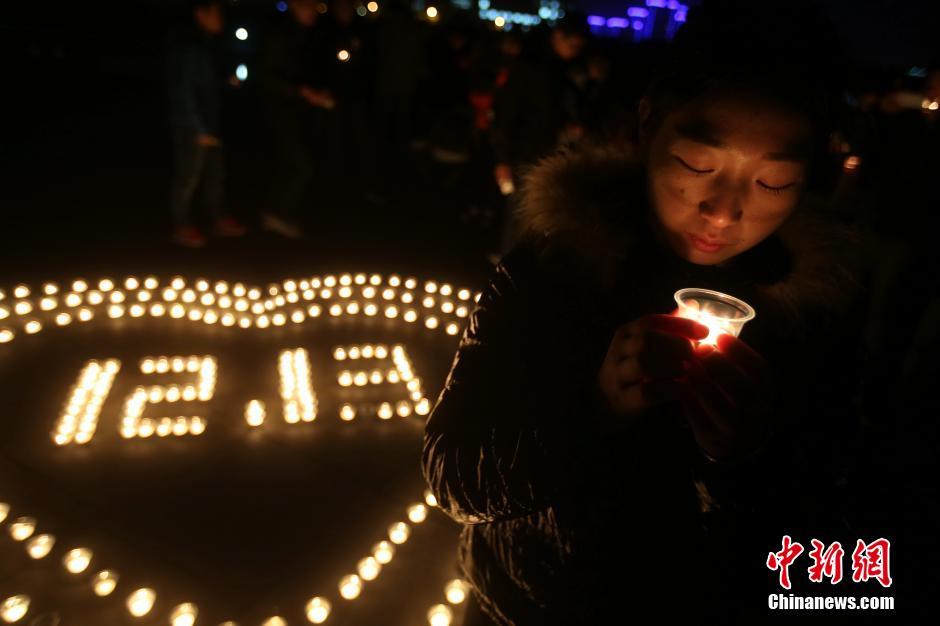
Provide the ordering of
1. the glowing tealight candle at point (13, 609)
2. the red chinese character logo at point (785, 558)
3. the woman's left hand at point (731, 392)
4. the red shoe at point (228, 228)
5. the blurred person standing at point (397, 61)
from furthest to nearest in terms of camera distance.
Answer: the blurred person standing at point (397, 61), the red shoe at point (228, 228), the glowing tealight candle at point (13, 609), the red chinese character logo at point (785, 558), the woman's left hand at point (731, 392)

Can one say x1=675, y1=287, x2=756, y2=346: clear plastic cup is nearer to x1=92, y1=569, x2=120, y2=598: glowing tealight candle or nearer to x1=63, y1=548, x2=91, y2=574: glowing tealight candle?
x1=92, y1=569, x2=120, y2=598: glowing tealight candle

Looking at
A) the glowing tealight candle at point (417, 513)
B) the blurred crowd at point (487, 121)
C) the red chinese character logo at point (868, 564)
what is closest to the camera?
the red chinese character logo at point (868, 564)

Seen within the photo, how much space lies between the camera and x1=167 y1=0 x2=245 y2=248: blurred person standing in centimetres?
509

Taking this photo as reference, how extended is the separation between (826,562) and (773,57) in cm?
131

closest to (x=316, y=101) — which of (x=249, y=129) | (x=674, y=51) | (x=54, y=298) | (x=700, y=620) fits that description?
(x=54, y=298)

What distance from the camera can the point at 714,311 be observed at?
3.61 feet

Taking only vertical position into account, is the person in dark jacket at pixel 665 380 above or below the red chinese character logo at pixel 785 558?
above

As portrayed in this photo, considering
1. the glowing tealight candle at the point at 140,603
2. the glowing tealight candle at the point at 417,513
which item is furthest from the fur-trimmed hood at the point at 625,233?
the glowing tealight candle at the point at 140,603

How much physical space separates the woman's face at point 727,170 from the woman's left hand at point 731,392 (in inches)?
11.1

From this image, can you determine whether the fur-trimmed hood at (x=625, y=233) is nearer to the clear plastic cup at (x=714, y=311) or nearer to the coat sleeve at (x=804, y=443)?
the coat sleeve at (x=804, y=443)

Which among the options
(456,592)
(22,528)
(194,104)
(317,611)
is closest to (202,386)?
(22,528)

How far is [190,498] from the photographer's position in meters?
3.01

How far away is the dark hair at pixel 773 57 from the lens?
1091 millimetres

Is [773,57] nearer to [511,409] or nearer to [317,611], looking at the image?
[511,409]
